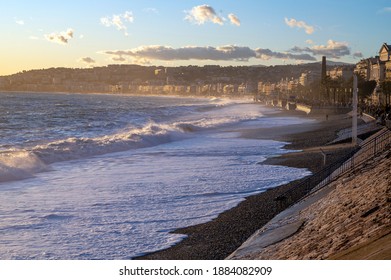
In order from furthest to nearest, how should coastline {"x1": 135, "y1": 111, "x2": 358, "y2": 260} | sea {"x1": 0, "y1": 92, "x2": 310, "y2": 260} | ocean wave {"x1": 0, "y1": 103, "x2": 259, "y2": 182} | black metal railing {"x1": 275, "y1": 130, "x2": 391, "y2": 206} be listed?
1. ocean wave {"x1": 0, "y1": 103, "x2": 259, "y2": 182}
2. black metal railing {"x1": 275, "y1": 130, "x2": 391, "y2": 206}
3. sea {"x1": 0, "y1": 92, "x2": 310, "y2": 260}
4. coastline {"x1": 135, "y1": 111, "x2": 358, "y2": 260}

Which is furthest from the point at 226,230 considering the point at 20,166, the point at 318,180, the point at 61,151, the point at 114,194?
the point at 61,151

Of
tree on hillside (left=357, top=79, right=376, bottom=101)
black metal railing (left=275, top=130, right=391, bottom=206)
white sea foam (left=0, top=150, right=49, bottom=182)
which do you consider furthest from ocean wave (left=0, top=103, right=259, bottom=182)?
tree on hillside (left=357, top=79, right=376, bottom=101)

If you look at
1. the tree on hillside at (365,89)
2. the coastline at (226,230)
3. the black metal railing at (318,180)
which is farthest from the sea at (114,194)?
the tree on hillside at (365,89)

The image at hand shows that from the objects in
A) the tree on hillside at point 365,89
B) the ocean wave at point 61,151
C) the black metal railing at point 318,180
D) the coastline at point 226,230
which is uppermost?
the tree on hillside at point 365,89

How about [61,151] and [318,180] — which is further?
[61,151]

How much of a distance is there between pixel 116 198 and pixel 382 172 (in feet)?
25.6

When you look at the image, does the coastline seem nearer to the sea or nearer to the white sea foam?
the sea

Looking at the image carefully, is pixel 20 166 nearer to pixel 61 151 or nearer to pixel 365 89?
pixel 61 151

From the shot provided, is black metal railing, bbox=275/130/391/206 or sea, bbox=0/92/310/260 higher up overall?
black metal railing, bbox=275/130/391/206

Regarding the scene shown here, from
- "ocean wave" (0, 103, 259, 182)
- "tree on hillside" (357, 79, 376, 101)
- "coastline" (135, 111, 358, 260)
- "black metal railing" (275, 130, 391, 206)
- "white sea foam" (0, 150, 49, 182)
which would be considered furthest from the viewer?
"tree on hillside" (357, 79, 376, 101)

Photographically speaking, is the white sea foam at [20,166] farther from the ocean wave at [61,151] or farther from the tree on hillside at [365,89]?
the tree on hillside at [365,89]

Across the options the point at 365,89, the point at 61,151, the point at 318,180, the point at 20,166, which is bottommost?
the point at 61,151
